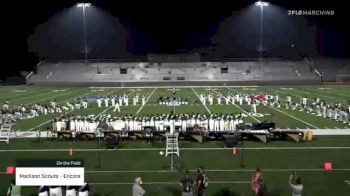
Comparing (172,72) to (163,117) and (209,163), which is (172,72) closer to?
(163,117)

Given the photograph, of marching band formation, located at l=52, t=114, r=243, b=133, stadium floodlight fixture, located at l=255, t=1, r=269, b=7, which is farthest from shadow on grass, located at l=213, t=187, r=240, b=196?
stadium floodlight fixture, located at l=255, t=1, r=269, b=7

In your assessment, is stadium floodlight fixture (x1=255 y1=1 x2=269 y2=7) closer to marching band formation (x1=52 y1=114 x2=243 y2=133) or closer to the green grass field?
marching band formation (x1=52 y1=114 x2=243 y2=133)

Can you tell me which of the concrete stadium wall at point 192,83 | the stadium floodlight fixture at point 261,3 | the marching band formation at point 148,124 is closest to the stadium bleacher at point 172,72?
the concrete stadium wall at point 192,83

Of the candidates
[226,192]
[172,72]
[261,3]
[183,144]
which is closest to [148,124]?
[183,144]

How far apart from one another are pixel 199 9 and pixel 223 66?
8.86m

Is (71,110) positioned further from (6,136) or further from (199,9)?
(199,9)

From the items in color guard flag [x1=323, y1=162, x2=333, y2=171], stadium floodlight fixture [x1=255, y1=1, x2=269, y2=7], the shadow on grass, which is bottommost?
the shadow on grass

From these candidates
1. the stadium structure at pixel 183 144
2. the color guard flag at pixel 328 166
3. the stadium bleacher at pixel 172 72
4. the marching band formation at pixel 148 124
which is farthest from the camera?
the stadium bleacher at pixel 172 72

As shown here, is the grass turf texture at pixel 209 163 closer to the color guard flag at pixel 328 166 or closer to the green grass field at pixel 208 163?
the green grass field at pixel 208 163

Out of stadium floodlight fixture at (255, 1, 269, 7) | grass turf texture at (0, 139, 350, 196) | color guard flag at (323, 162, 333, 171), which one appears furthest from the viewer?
stadium floodlight fixture at (255, 1, 269, 7)

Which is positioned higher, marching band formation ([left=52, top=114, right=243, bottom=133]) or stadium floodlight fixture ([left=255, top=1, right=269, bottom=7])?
stadium floodlight fixture ([left=255, top=1, right=269, bottom=7])

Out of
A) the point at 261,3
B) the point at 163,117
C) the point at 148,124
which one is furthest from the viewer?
the point at 261,3

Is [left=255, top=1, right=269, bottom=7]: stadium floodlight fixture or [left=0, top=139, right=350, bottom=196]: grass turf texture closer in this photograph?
[left=0, top=139, right=350, bottom=196]: grass turf texture

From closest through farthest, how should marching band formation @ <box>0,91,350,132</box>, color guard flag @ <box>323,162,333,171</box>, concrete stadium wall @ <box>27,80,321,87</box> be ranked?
color guard flag @ <box>323,162,333,171</box> < marching band formation @ <box>0,91,350,132</box> < concrete stadium wall @ <box>27,80,321,87</box>
